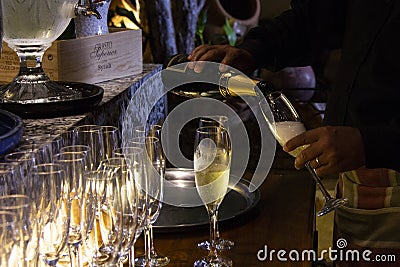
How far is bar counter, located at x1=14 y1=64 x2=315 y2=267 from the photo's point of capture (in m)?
1.28

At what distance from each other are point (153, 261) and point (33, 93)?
42 cm

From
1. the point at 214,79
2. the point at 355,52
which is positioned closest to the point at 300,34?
the point at 355,52

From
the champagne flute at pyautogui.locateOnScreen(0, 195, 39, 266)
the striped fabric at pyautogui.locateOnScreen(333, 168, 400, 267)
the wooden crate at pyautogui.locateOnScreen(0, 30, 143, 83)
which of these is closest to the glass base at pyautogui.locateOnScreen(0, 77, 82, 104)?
the wooden crate at pyautogui.locateOnScreen(0, 30, 143, 83)

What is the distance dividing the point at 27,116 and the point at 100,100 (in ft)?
0.55

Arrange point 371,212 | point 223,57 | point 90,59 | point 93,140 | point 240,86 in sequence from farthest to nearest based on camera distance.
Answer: point 371,212 → point 223,57 → point 90,59 → point 240,86 → point 93,140

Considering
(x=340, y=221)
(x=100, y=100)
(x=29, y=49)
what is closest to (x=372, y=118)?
(x=340, y=221)

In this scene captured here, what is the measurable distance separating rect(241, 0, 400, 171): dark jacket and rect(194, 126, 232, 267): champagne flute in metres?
0.35

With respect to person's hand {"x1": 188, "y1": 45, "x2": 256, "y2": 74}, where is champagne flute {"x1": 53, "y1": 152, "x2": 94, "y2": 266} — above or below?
below

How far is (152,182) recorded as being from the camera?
112 centimetres

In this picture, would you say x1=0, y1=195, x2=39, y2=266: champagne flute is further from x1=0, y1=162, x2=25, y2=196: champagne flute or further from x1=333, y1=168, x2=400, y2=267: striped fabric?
x1=333, y1=168, x2=400, y2=267: striped fabric

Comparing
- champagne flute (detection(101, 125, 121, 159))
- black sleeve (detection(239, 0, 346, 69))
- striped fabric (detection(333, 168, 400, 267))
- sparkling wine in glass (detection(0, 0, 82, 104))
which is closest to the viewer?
champagne flute (detection(101, 125, 121, 159))

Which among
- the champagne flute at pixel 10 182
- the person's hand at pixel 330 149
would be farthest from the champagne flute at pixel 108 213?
the person's hand at pixel 330 149

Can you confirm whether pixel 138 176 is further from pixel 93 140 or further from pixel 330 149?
pixel 330 149

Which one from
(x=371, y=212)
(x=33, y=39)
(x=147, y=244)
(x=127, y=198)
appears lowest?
(x=371, y=212)
